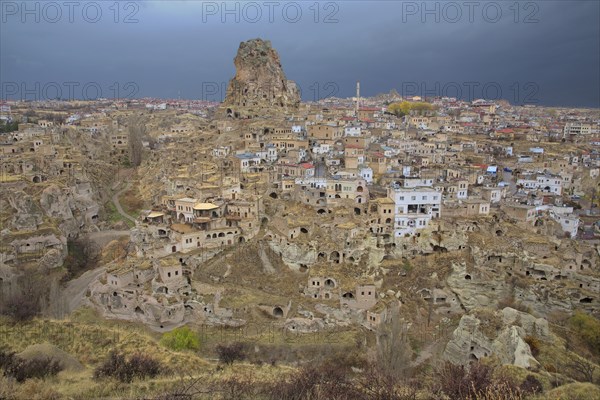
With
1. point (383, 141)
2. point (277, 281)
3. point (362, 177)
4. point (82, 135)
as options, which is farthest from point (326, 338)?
point (82, 135)

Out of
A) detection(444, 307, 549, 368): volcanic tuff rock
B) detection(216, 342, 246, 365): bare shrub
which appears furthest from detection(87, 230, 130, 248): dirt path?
detection(444, 307, 549, 368): volcanic tuff rock

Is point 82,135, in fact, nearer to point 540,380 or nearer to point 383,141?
point 383,141

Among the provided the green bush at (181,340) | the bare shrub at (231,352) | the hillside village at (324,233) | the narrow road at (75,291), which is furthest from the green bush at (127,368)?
the narrow road at (75,291)

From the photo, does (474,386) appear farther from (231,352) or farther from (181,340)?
(181,340)

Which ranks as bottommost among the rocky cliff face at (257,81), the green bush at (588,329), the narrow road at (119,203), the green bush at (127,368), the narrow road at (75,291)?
the green bush at (588,329)

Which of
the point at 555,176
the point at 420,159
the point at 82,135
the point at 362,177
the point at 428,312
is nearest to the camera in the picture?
the point at 428,312

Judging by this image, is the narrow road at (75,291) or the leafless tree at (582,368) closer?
the leafless tree at (582,368)

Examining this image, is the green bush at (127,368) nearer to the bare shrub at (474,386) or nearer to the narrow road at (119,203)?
the bare shrub at (474,386)

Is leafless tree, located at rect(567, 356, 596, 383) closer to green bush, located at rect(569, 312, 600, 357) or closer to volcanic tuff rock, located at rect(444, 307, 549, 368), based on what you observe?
volcanic tuff rock, located at rect(444, 307, 549, 368)
